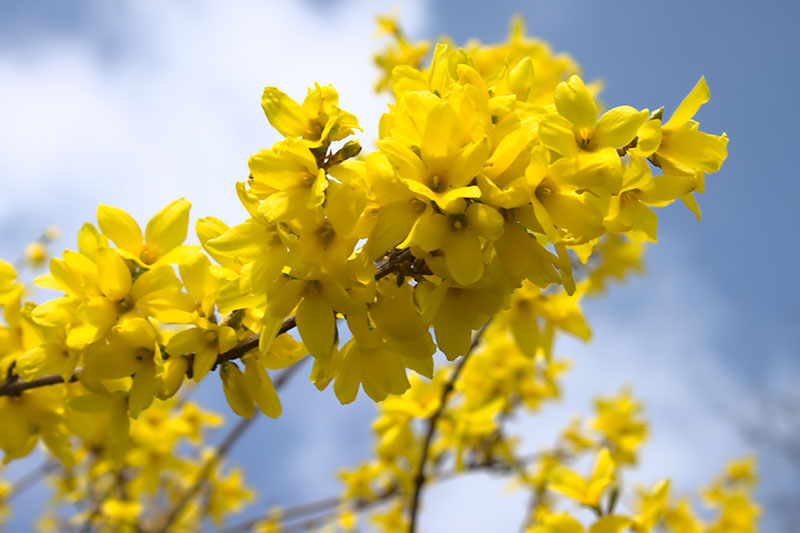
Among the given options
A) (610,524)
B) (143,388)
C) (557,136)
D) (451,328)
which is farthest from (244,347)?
(610,524)

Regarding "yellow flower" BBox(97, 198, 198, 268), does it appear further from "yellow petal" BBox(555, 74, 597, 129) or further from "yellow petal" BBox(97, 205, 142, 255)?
"yellow petal" BBox(555, 74, 597, 129)

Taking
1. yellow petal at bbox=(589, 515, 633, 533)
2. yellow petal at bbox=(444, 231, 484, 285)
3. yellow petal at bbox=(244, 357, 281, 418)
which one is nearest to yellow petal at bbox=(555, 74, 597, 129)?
yellow petal at bbox=(444, 231, 484, 285)

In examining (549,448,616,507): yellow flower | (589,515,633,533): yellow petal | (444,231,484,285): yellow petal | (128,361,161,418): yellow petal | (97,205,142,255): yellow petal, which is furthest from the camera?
(549,448,616,507): yellow flower

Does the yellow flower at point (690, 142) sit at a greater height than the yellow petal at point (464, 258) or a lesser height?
greater

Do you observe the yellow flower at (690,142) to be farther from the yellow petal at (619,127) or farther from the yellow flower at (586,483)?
the yellow flower at (586,483)

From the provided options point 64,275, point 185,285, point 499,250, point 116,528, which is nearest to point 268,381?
point 185,285

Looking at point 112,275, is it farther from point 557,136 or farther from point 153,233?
point 557,136

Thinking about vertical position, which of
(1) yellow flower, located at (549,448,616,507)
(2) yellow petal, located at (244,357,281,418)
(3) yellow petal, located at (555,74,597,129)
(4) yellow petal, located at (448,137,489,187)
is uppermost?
(3) yellow petal, located at (555,74,597,129)

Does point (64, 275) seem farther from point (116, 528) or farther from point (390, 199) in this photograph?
point (116, 528)

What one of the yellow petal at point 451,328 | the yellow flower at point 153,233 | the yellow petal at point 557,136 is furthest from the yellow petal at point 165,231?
the yellow petal at point 557,136
